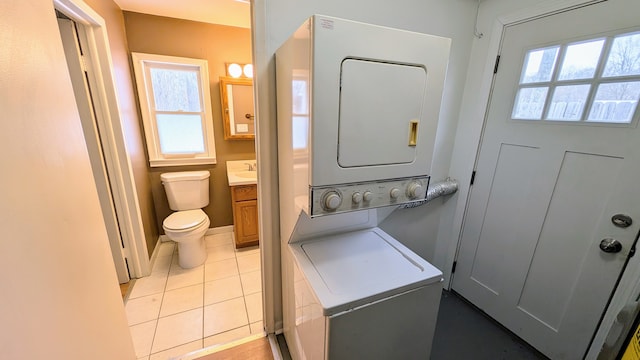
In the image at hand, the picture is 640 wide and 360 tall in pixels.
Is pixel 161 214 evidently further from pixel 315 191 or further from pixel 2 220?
pixel 315 191

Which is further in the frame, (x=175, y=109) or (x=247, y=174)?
(x=247, y=174)

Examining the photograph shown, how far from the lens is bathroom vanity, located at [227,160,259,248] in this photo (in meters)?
2.46

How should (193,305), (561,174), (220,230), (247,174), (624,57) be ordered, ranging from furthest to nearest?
(220,230)
(247,174)
(193,305)
(561,174)
(624,57)

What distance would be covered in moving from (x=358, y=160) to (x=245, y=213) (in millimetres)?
1961

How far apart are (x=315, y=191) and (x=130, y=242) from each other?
2086 millimetres

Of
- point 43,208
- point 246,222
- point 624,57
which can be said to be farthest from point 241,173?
point 624,57

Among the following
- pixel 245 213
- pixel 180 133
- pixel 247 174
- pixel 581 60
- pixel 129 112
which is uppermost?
pixel 581 60

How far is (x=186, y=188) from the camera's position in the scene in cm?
255

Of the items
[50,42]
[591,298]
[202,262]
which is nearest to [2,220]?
[50,42]

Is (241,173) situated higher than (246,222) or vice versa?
(241,173)

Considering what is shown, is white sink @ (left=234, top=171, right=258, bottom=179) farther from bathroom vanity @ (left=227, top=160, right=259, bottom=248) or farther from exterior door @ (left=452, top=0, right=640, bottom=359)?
exterior door @ (left=452, top=0, right=640, bottom=359)

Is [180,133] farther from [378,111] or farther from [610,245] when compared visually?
[610,245]

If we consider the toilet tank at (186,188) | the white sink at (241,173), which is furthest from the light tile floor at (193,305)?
the white sink at (241,173)

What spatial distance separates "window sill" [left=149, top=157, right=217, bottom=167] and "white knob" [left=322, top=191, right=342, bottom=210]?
2240 mm
